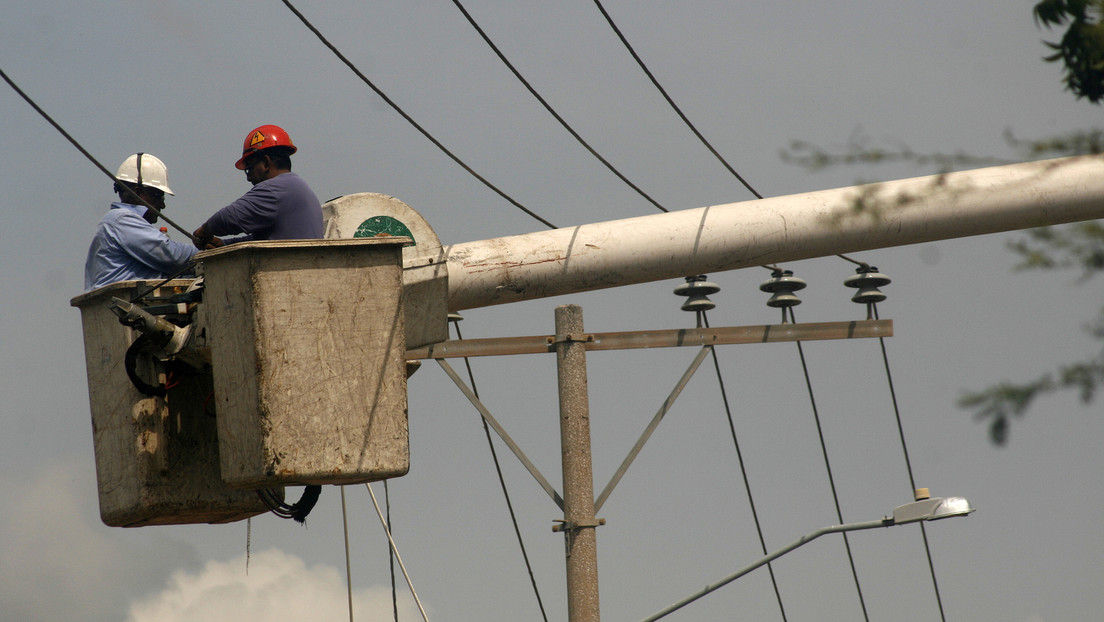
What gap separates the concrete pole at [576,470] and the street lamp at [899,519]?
1.64 ft

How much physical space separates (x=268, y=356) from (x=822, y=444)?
29.7ft

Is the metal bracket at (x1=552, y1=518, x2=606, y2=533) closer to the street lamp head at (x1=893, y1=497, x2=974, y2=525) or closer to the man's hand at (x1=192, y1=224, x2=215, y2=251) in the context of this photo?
the street lamp head at (x1=893, y1=497, x2=974, y2=525)

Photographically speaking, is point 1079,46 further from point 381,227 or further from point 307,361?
point 381,227

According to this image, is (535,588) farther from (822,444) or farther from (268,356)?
(268,356)

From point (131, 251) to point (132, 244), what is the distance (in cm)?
4

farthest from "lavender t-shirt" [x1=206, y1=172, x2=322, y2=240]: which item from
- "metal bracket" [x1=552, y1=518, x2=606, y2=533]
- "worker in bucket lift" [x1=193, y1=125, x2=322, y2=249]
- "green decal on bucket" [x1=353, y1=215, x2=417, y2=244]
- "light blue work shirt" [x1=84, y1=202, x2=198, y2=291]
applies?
"metal bracket" [x1=552, y1=518, x2=606, y2=533]

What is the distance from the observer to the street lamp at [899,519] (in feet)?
31.8

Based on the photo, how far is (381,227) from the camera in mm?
9117

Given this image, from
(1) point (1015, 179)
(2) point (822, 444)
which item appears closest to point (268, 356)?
(1) point (1015, 179)

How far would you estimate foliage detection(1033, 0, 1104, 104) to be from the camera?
3057 millimetres

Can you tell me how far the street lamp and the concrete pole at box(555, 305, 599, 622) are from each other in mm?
499

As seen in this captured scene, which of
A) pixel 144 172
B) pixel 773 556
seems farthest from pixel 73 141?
pixel 773 556

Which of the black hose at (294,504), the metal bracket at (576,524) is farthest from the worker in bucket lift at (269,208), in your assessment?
the metal bracket at (576,524)

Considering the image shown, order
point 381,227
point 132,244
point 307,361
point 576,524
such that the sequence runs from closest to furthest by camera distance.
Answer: point 307,361 < point 132,244 < point 381,227 < point 576,524
